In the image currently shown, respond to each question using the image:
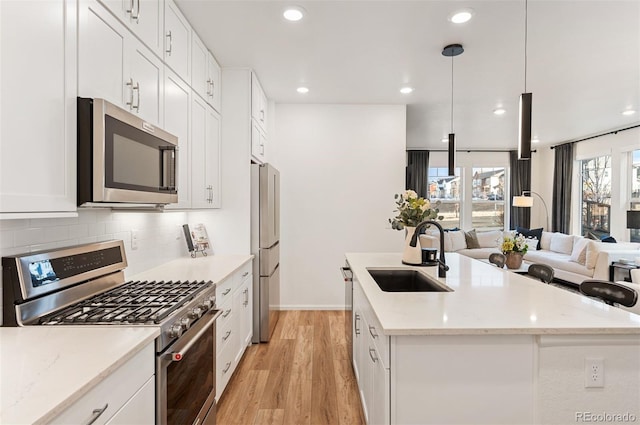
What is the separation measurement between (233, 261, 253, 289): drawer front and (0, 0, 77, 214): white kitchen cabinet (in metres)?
1.55

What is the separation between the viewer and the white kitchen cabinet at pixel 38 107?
1092mm

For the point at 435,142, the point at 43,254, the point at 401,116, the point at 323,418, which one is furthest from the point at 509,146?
the point at 43,254

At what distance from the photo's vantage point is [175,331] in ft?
4.95

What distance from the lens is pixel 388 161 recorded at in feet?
15.3

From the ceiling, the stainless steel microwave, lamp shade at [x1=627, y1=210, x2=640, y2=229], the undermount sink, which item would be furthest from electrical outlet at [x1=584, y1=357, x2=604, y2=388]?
lamp shade at [x1=627, y1=210, x2=640, y2=229]

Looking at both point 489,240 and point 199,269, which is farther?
point 489,240

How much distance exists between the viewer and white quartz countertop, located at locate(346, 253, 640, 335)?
136 centimetres

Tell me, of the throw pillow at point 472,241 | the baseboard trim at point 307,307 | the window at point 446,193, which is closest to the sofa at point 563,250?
the throw pillow at point 472,241

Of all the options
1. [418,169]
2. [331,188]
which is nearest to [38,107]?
[331,188]

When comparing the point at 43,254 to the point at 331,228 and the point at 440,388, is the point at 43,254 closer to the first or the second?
the point at 440,388

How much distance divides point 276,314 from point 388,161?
2.38 meters

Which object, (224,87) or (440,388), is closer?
(440,388)

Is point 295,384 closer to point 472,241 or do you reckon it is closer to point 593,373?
point 593,373

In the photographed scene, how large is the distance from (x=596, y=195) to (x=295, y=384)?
733 cm
